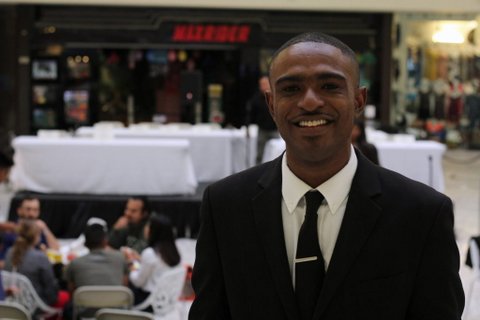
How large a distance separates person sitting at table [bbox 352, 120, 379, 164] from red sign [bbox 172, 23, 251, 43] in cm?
1151

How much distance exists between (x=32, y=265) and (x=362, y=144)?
99.4 inches

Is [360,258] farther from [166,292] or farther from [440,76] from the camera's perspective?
[440,76]

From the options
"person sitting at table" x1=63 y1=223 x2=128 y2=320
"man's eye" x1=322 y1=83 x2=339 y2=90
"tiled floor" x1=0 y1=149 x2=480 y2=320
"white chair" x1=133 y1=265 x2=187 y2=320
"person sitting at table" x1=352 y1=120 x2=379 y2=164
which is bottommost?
"tiled floor" x1=0 y1=149 x2=480 y2=320

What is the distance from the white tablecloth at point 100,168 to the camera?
439 inches

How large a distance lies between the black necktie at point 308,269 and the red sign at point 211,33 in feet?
56.2

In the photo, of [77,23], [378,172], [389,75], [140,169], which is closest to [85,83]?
[77,23]

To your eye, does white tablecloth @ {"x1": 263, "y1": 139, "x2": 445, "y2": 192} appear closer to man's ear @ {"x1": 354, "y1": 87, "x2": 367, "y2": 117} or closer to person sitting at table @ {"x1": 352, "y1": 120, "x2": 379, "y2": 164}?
person sitting at table @ {"x1": 352, "y1": 120, "x2": 379, "y2": 164}

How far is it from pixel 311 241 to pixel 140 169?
9499mm

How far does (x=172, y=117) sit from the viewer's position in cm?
1948

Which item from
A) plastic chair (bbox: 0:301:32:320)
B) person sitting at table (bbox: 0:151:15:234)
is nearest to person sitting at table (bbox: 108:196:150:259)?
person sitting at table (bbox: 0:151:15:234)

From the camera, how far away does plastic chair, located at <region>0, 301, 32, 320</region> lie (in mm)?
5180

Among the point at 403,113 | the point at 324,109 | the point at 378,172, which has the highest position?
the point at 324,109

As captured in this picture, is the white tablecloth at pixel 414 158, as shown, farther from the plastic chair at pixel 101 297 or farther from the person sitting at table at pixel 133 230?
the plastic chair at pixel 101 297

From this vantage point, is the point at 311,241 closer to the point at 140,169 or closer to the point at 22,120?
the point at 140,169
